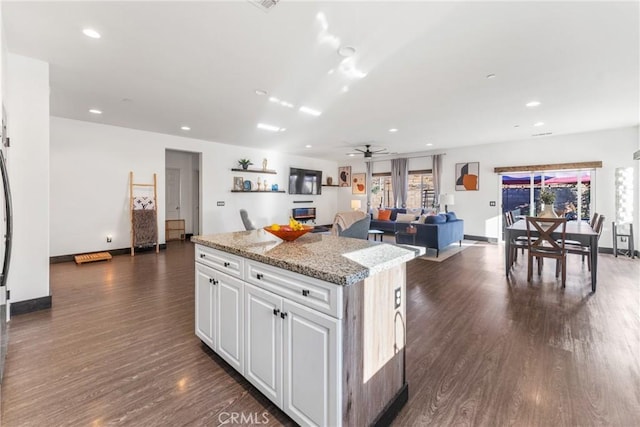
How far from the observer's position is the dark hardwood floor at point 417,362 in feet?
5.49

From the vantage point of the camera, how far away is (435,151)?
28.8 feet

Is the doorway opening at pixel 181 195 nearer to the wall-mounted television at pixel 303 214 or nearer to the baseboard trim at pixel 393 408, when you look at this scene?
the wall-mounted television at pixel 303 214

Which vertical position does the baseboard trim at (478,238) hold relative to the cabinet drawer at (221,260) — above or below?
below

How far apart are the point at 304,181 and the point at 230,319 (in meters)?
8.23

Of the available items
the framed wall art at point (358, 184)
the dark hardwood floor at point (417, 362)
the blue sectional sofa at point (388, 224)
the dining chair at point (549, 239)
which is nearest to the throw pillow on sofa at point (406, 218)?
the blue sectional sofa at point (388, 224)

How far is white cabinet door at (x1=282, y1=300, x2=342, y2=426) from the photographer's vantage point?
1.32 metres

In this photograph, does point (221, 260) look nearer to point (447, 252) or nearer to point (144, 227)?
point (144, 227)

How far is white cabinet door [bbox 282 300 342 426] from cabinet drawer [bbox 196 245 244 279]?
20.7 inches

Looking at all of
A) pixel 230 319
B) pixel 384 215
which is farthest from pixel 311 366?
pixel 384 215

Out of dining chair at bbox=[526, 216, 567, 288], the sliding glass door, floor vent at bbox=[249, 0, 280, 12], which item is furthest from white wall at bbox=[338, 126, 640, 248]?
floor vent at bbox=[249, 0, 280, 12]

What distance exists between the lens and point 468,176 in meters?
8.21

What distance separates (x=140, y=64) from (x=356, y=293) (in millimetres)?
3452

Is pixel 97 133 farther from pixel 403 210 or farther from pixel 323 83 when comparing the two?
pixel 403 210

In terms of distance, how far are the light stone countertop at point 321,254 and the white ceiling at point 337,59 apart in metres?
1.80
